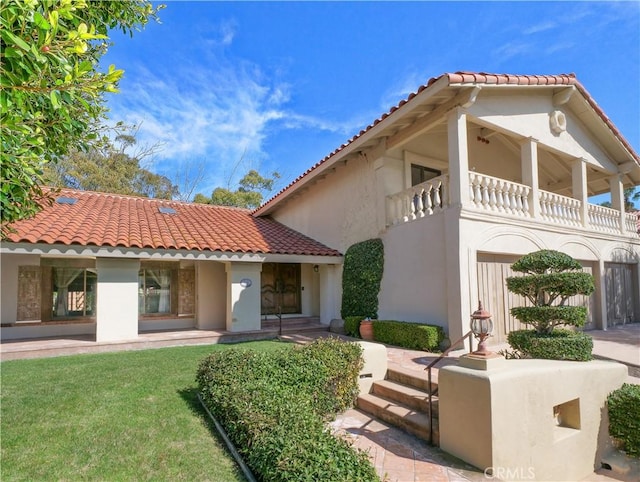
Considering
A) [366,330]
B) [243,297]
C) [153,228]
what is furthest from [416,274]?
[153,228]

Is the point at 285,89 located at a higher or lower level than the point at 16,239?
higher

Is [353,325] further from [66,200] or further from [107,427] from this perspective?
[66,200]

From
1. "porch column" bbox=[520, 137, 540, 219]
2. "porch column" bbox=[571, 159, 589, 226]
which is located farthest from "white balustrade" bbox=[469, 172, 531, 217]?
"porch column" bbox=[571, 159, 589, 226]

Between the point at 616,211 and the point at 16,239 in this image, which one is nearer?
the point at 16,239

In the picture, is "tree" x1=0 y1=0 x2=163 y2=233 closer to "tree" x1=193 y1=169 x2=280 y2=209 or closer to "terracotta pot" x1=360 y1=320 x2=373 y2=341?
"terracotta pot" x1=360 y1=320 x2=373 y2=341

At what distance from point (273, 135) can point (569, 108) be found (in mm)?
24879

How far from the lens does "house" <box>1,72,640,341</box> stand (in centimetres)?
916

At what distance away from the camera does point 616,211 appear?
44.3 feet

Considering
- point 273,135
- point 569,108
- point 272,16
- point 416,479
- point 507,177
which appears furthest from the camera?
point 273,135

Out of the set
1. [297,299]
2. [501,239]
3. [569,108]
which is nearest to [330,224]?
[297,299]

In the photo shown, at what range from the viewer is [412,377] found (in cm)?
655

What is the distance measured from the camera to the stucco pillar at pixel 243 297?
12102 millimetres

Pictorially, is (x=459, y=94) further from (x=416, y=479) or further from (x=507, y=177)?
(x=416, y=479)

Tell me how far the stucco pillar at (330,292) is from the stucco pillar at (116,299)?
Result: 6.77 metres
